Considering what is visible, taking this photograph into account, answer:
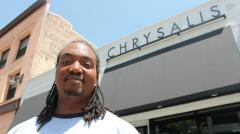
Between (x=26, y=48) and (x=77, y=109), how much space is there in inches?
495

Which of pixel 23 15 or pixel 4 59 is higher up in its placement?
pixel 23 15

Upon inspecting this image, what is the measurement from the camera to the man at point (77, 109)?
1613mm

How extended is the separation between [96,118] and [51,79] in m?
8.87

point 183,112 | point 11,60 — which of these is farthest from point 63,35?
point 183,112

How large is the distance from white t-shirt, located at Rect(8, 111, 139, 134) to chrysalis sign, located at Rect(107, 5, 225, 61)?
4.94m

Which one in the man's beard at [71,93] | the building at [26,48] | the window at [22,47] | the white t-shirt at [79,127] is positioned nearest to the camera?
the white t-shirt at [79,127]

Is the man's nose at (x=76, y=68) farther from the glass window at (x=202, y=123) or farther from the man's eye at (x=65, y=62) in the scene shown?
the glass window at (x=202, y=123)

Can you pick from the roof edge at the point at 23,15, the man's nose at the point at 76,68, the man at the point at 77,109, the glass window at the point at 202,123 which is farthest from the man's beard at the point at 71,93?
the roof edge at the point at 23,15

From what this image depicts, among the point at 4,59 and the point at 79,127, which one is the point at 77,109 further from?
the point at 4,59

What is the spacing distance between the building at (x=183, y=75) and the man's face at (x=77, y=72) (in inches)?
139

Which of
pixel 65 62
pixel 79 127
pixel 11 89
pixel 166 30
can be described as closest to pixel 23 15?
pixel 11 89

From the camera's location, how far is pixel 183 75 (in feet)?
18.0

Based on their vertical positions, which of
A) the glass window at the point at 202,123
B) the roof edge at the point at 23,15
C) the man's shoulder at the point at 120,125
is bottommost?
the man's shoulder at the point at 120,125

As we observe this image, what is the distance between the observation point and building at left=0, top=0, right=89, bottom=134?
11.9m
